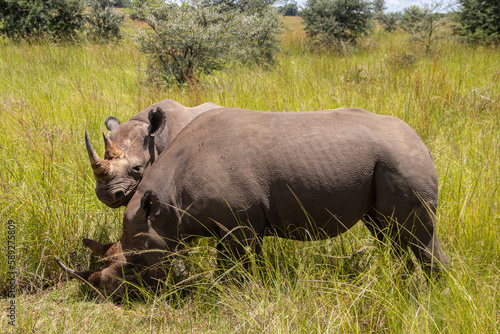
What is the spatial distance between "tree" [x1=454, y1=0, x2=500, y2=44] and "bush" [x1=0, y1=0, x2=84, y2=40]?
10518 mm

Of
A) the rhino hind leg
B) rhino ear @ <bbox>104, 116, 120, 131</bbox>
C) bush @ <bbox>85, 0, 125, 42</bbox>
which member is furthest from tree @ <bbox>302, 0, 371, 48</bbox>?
the rhino hind leg

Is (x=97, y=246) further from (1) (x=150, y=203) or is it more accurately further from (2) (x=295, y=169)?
(2) (x=295, y=169)

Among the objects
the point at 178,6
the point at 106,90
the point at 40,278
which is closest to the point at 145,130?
the point at 40,278

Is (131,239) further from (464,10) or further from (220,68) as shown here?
(464,10)

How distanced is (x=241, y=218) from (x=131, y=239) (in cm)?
81

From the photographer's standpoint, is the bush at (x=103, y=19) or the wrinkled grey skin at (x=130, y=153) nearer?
the wrinkled grey skin at (x=130, y=153)

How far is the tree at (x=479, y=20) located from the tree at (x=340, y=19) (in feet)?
8.49

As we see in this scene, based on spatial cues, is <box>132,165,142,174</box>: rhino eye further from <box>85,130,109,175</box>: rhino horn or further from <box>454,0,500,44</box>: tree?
<box>454,0,500,44</box>: tree

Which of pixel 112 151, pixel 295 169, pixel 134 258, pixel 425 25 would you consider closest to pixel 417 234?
pixel 295 169

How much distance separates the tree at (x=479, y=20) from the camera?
35.6 ft

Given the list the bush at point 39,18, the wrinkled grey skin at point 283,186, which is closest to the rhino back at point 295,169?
the wrinkled grey skin at point 283,186

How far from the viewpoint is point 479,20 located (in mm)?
11227

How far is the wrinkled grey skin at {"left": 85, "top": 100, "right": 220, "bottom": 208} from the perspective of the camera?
299cm

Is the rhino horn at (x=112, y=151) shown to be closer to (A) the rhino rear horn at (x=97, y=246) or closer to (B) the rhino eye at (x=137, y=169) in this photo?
(B) the rhino eye at (x=137, y=169)
